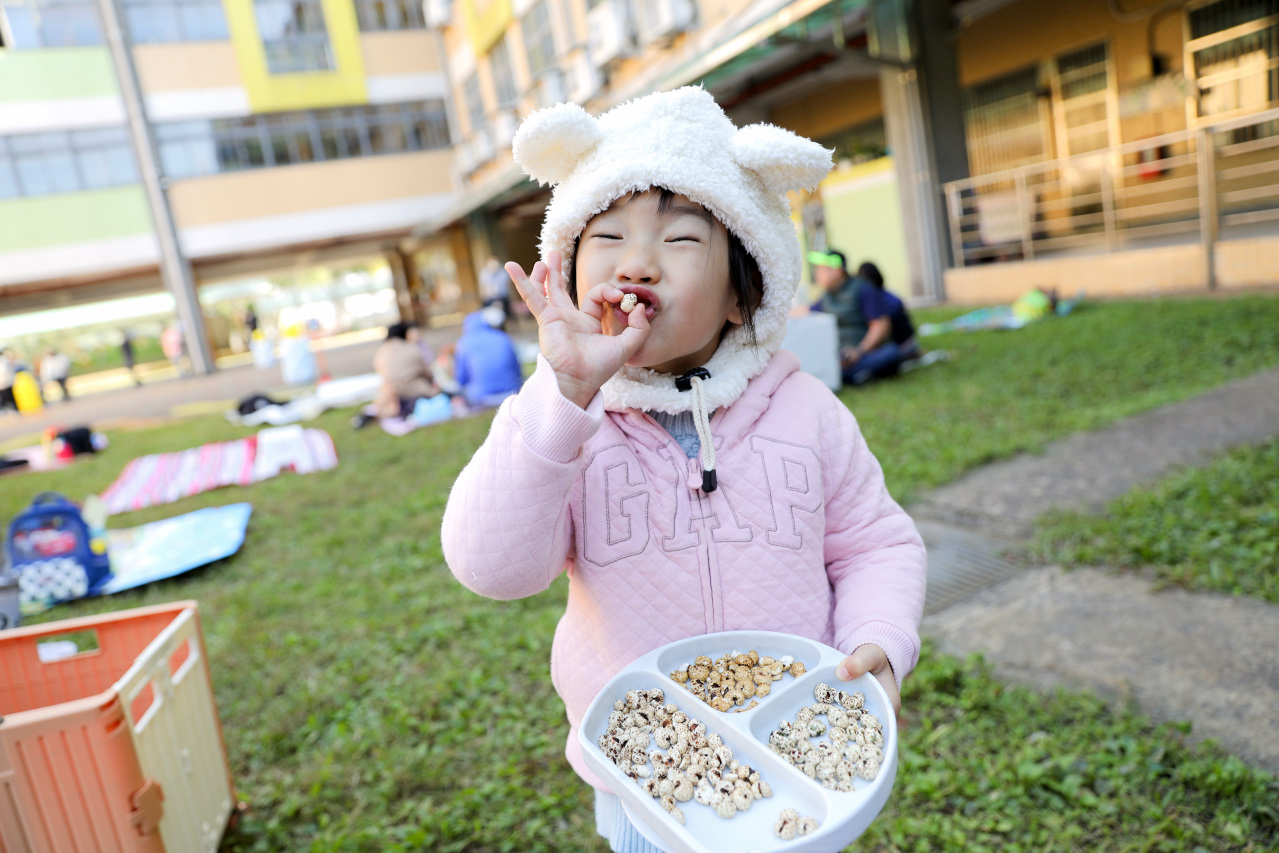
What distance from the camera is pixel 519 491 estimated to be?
1.09 metres

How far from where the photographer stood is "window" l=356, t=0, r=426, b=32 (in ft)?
83.8

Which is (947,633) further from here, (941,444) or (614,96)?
(614,96)

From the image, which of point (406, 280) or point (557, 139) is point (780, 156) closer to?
point (557, 139)

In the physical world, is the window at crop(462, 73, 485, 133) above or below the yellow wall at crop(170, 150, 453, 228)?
above

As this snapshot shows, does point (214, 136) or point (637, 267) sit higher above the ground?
point (214, 136)

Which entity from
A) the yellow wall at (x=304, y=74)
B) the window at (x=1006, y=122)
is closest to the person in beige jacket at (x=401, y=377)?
the window at (x=1006, y=122)

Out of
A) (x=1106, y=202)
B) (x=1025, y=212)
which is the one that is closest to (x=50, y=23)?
(x=1025, y=212)

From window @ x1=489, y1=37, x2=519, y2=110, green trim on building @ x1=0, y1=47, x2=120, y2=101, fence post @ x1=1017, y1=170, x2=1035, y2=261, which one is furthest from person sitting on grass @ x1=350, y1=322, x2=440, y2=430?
green trim on building @ x1=0, y1=47, x2=120, y2=101

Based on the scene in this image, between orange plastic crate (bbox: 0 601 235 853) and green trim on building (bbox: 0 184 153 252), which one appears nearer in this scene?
orange plastic crate (bbox: 0 601 235 853)

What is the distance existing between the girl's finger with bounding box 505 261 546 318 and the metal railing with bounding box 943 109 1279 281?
33.0 feet

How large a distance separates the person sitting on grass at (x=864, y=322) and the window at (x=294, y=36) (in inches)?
915

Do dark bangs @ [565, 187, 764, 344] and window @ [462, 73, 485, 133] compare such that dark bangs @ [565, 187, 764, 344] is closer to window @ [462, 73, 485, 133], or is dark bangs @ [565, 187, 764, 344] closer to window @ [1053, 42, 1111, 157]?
window @ [1053, 42, 1111, 157]

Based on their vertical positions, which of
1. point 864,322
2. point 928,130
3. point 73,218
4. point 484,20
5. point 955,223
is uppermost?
point 484,20

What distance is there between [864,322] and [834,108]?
31.2 feet
